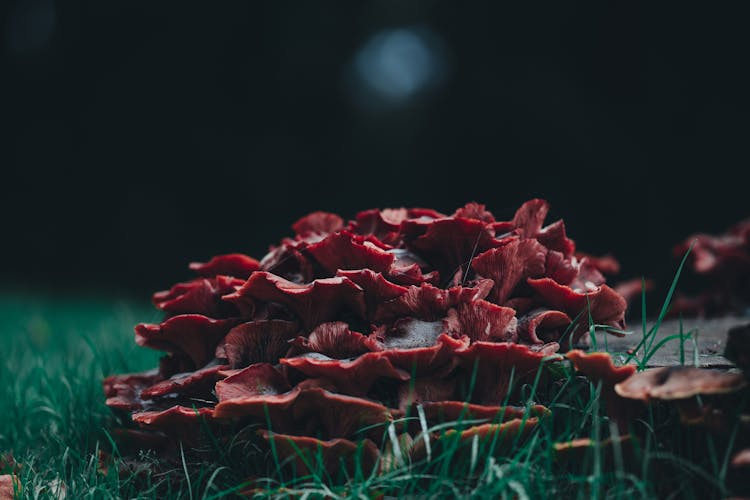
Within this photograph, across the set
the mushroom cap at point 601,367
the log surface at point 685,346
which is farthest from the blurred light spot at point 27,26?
the mushroom cap at point 601,367

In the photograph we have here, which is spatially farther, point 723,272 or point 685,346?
point 723,272

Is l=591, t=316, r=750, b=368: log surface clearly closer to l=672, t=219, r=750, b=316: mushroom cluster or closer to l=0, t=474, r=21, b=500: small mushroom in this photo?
l=672, t=219, r=750, b=316: mushroom cluster

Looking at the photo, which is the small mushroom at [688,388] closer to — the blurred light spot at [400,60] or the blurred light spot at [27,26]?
the blurred light spot at [400,60]

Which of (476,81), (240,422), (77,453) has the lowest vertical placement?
(77,453)

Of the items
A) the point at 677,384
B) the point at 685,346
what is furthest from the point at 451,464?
the point at 685,346

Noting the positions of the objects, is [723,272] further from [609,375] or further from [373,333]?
[373,333]

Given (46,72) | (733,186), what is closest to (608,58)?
(733,186)

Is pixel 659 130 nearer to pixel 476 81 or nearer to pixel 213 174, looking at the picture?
pixel 476 81
